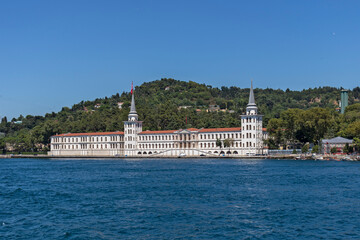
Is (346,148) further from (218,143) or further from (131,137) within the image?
(131,137)

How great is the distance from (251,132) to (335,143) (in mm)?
19509

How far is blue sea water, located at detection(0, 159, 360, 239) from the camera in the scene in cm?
2311

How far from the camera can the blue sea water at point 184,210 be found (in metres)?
23.1

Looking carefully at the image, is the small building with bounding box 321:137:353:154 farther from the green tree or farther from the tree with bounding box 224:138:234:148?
the tree with bounding box 224:138:234:148

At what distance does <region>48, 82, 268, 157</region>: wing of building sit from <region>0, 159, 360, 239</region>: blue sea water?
5621cm

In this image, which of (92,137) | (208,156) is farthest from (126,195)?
(92,137)

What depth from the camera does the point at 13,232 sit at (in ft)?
77.1

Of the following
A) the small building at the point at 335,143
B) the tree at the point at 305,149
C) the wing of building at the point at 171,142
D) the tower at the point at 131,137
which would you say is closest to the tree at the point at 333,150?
the small building at the point at 335,143

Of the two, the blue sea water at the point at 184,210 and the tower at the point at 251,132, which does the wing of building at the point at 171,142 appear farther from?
the blue sea water at the point at 184,210

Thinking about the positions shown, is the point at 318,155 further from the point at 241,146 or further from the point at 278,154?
the point at 241,146

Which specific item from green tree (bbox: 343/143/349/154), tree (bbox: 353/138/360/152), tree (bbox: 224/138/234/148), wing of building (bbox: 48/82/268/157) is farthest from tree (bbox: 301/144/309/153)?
tree (bbox: 224/138/234/148)

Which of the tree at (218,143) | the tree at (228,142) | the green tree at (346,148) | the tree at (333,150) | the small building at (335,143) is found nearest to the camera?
the green tree at (346,148)

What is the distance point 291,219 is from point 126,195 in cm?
1441

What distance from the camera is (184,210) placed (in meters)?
28.6
